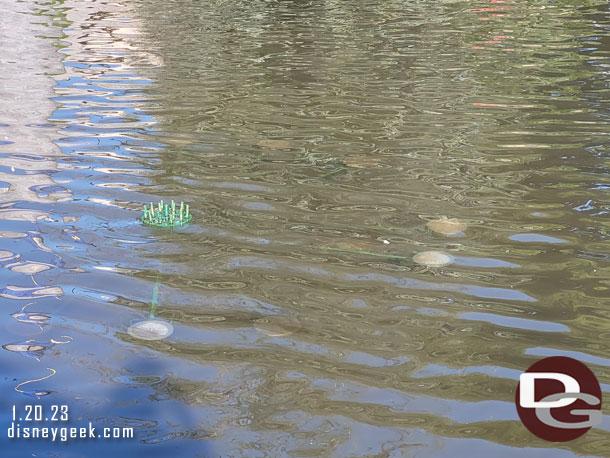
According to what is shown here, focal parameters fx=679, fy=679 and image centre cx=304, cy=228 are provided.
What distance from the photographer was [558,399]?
2951 mm

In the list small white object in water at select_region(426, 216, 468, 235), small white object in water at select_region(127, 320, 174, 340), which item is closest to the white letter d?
small white object in water at select_region(426, 216, 468, 235)

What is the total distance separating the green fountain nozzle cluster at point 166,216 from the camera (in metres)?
4.63

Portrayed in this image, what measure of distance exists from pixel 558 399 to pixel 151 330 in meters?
1.97

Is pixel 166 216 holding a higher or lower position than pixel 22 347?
higher

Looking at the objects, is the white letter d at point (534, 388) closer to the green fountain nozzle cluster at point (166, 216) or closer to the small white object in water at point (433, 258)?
the small white object in water at point (433, 258)

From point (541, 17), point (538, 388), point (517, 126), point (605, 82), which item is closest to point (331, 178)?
point (517, 126)

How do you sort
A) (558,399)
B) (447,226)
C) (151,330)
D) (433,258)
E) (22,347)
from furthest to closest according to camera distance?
(447,226) < (433,258) < (151,330) < (22,347) < (558,399)

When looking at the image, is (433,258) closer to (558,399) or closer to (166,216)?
(558,399)

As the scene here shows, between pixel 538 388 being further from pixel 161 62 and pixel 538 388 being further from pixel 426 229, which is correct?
pixel 161 62

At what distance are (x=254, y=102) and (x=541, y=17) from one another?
995cm

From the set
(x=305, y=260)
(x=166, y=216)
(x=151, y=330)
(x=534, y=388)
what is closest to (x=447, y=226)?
(x=305, y=260)

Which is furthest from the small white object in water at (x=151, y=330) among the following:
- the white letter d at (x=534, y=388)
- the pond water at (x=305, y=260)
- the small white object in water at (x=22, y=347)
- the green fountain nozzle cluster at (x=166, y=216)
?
the white letter d at (x=534, y=388)

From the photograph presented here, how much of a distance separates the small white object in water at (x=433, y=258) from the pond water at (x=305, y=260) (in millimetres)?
15

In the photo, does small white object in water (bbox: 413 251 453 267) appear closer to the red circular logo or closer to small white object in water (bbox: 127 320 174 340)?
the red circular logo
